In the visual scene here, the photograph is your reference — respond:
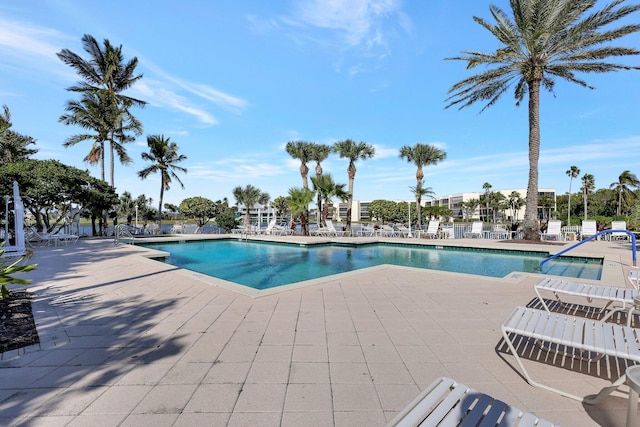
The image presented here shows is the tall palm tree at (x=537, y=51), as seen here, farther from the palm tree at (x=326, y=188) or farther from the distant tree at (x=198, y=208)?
the distant tree at (x=198, y=208)

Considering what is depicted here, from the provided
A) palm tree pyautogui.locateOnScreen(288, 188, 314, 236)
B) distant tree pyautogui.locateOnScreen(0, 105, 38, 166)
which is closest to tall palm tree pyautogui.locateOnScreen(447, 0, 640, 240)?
palm tree pyautogui.locateOnScreen(288, 188, 314, 236)

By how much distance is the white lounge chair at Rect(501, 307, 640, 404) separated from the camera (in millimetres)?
1850

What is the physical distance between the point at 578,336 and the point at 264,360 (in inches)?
95.1

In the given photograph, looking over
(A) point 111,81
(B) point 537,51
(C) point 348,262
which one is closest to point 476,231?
(B) point 537,51

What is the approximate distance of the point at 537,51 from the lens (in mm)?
11305

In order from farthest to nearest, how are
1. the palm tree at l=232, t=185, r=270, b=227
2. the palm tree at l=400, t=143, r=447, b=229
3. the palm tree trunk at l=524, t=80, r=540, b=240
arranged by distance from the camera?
the palm tree at l=232, t=185, r=270, b=227, the palm tree at l=400, t=143, r=447, b=229, the palm tree trunk at l=524, t=80, r=540, b=240

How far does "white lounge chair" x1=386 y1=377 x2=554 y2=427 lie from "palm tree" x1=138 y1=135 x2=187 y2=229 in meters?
22.9

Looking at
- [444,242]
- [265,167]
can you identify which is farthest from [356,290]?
[265,167]

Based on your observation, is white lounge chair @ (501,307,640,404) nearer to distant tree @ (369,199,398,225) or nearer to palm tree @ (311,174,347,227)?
palm tree @ (311,174,347,227)

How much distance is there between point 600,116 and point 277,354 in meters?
23.7

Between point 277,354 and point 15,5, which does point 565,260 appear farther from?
point 15,5

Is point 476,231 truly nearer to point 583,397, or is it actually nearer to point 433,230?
point 433,230

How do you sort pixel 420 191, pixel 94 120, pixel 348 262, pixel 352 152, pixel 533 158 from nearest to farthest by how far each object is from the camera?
pixel 348 262 < pixel 533 158 < pixel 94 120 < pixel 352 152 < pixel 420 191

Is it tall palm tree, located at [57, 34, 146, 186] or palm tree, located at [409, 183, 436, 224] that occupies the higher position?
tall palm tree, located at [57, 34, 146, 186]
